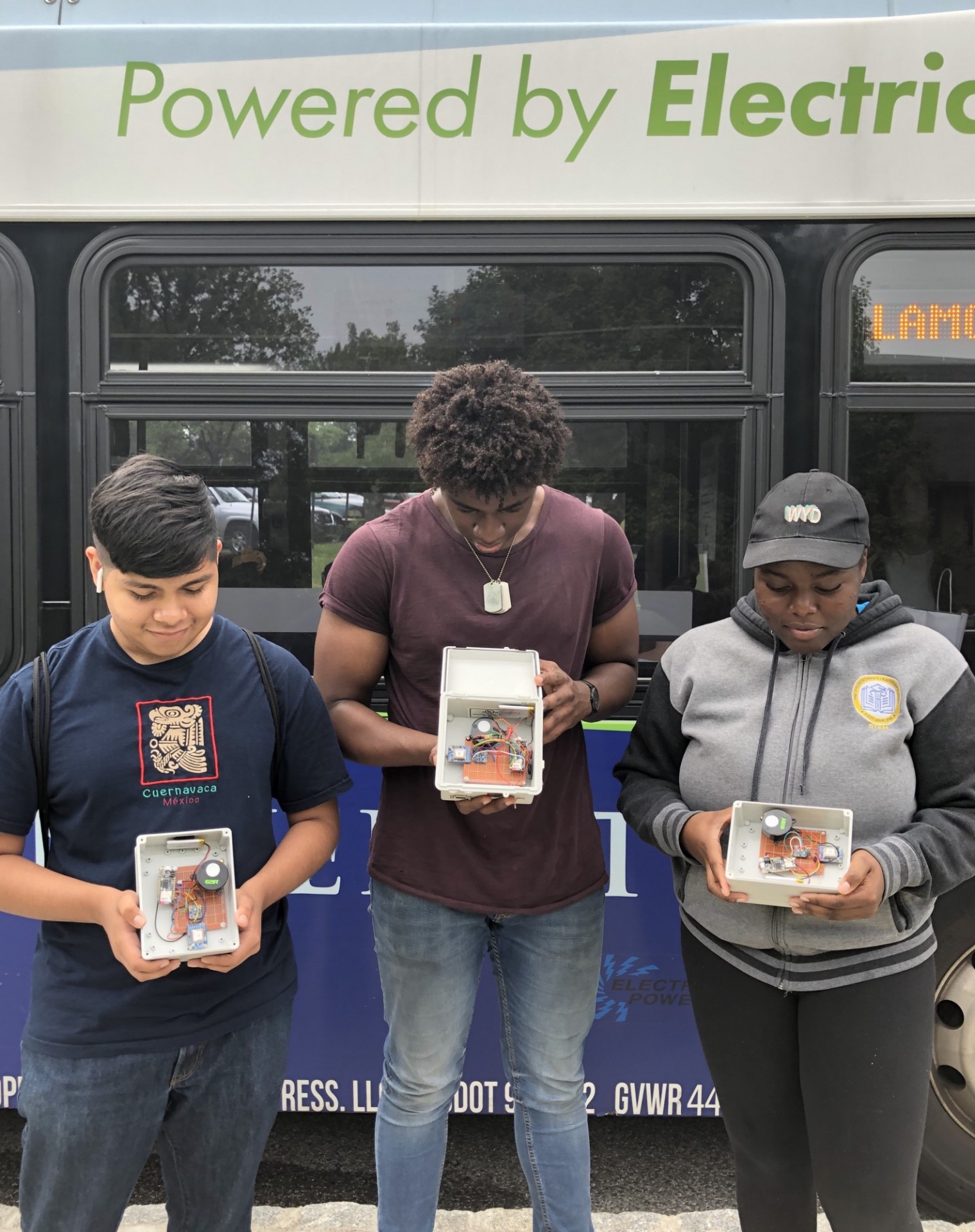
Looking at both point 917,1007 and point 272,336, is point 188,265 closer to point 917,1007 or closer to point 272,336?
point 272,336

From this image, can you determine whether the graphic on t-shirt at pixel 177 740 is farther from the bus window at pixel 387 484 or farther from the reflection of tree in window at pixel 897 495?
the reflection of tree in window at pixel 897 495

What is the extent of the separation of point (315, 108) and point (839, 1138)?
8.04 ft

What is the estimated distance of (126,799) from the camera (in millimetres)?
1567

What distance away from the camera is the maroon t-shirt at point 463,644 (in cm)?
196

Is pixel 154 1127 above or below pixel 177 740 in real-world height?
below

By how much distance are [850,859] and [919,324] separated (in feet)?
4.88

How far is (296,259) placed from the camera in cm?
250

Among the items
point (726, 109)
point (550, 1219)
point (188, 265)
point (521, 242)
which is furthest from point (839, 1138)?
point (188, 265)

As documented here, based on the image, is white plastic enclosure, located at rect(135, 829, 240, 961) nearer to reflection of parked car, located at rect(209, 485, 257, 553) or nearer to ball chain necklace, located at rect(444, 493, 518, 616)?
ball chain necklace, located at rect(444, 493, 518, 616)

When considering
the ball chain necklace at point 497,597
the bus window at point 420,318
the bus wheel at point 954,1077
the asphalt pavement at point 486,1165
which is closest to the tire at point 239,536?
the bus window at point 420,318

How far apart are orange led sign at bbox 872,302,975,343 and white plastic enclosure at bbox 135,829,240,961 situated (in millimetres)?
1983

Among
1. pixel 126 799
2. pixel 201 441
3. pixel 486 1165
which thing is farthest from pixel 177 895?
pixel 486 1165

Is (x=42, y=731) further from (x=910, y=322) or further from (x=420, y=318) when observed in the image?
(x=910, y=322)

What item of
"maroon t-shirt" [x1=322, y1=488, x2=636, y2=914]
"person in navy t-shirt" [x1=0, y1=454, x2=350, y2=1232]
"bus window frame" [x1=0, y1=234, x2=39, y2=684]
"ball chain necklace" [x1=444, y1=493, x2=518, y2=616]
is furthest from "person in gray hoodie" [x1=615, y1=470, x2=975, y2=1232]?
"bus window frame" [x1=0, y1=234, x2=39, y2=684]
